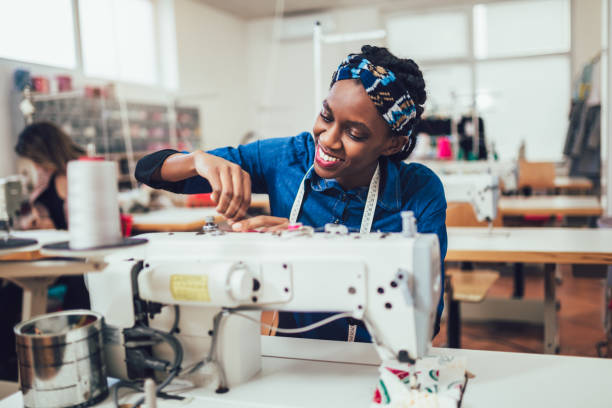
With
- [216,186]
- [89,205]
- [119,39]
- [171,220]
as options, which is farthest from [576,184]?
[119,39]

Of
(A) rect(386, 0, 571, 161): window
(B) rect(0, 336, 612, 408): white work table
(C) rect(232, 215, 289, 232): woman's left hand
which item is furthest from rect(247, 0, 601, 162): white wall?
(B) rect(0, 336, 612, 408): white work table

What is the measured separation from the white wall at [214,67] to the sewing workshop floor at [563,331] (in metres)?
5.41

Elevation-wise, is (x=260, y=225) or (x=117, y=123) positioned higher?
(x=117, y=123)

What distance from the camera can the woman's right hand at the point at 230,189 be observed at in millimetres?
1053

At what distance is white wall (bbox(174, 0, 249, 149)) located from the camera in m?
7.97

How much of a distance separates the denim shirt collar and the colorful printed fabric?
1.32 feet

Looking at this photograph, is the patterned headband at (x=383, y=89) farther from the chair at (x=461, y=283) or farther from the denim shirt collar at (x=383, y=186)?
the chair at (x=461, y=283)

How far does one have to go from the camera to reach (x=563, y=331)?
3209mm

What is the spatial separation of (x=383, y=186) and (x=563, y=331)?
8.33 feet

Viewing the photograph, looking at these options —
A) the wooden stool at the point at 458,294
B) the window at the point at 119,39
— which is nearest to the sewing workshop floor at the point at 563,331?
the wooden stool at the point at 458,294

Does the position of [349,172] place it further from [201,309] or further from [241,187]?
[201,309]

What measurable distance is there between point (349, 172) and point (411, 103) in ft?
0.70

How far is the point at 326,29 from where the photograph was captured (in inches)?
349

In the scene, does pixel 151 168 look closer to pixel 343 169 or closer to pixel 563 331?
pixel 343 169
